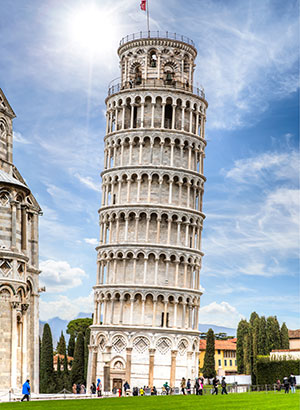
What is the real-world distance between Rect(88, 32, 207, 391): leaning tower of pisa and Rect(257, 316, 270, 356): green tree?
31.5 metres

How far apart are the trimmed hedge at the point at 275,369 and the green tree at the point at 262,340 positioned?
2717 centimetres

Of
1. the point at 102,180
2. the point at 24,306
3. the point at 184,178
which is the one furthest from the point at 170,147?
the point at 24,306

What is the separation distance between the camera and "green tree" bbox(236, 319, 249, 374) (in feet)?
311

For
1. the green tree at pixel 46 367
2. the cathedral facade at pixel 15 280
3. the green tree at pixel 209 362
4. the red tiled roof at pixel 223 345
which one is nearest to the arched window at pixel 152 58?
the cathedral facade at pixel 15 280

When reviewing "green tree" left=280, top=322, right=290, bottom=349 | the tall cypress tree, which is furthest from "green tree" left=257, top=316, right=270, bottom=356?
"green tree" left=280, top=322, right=290, bottom=349

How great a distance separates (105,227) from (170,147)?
→ 399 inches

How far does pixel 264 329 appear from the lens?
96750 millimetres

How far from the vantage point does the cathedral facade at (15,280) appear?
39.9 metres

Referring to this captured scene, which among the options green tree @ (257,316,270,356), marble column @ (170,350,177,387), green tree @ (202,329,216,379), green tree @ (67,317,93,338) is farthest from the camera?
green tree @ (67,317,93,338)

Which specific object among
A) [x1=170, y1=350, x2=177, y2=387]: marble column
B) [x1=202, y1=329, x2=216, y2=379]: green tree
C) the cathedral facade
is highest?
the cathedral facade

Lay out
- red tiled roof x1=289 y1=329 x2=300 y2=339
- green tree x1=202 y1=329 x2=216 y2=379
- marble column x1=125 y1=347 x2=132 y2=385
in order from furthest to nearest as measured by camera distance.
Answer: red tiled roof x1=289 y1=329 x2=300 y2=339
green tree x1=202 y1=329 x2=216 y2=379
marble column x1=125 y1=347 x2=132 y2=385

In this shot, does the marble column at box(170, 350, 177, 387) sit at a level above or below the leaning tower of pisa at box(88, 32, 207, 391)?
below

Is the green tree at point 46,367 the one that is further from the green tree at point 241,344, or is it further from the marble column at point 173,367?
the green tree at point 241,344

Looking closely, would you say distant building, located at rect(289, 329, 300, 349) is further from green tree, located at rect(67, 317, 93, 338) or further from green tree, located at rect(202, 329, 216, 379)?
green tree, located at rect(67, 317, 93, 338)
